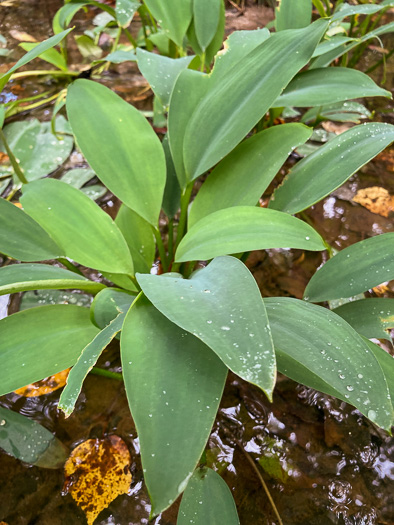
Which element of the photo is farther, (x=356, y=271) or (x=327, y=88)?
(x=327, y=88)

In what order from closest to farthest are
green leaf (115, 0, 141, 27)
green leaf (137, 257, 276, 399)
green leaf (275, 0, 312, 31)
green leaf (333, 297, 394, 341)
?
green leaf (137, 257, 276, 399) → green leaf (333, 297, 394, 341) → green leaf (275, 0, 312, 31) → green leaf (115, 0, 141, 27)

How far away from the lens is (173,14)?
103 centimetres

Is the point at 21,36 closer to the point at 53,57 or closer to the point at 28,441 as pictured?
the point at 53,57

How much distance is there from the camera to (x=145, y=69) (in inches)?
35.2

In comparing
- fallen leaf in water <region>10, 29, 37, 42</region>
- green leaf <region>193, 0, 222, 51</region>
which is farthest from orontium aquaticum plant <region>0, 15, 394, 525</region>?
fallen leaf in water <region>10, 29, 37, 42</region>

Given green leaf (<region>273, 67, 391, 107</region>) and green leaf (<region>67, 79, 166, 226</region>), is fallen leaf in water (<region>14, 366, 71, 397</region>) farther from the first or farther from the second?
green leaf (<region>273, 67, 391, 107</region>)

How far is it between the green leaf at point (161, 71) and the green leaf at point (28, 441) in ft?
2.11

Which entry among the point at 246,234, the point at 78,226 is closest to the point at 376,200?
the point at 246,234

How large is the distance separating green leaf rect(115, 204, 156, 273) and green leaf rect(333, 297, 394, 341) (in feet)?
1.22

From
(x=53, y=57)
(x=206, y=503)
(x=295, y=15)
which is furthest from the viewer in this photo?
(x=53, y=57)

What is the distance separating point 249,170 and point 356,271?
0.82ft

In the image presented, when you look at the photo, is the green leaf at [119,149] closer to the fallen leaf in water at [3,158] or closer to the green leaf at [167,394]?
the green leaf at [167,394]

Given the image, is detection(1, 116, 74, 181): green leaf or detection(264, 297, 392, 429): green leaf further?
detection(1, 116, 74, 181): green leaf

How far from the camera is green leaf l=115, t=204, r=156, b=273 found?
0.85 metres
